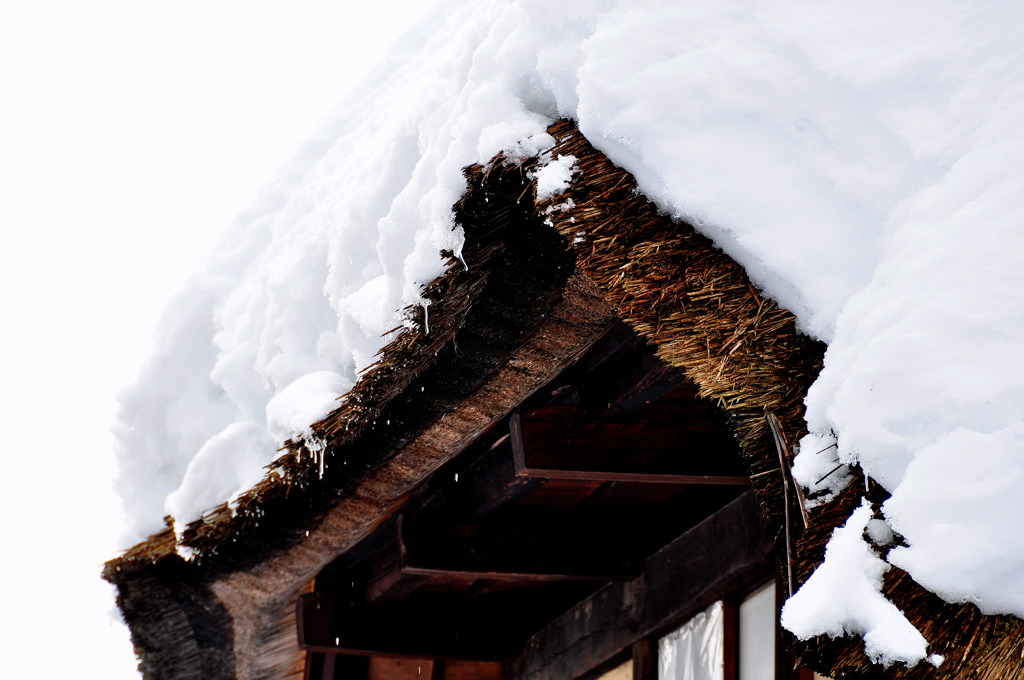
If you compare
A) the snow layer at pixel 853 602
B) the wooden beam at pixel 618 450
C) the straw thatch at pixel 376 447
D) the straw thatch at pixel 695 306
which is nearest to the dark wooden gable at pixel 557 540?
the wooden beam at pixel 618 450

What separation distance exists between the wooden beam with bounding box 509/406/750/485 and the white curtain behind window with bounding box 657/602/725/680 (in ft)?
1.67

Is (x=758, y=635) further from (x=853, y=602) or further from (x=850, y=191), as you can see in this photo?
(x=850, y=191)

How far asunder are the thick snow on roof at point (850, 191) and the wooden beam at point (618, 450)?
52cm

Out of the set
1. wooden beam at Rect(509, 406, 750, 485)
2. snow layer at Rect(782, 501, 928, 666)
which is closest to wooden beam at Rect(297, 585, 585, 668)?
wooden beam at Rect(509, 406, 750, 485)

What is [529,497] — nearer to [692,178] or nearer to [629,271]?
[629,271]

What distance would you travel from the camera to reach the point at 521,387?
2.11 meters

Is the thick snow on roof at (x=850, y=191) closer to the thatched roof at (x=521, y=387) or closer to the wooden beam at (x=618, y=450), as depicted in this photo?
the thatched roof at (x=521, y=387)

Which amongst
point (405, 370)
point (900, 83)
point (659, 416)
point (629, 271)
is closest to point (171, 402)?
point (405, 370)

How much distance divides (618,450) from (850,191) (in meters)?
1.16

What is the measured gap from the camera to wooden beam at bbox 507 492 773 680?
2467 millimetres

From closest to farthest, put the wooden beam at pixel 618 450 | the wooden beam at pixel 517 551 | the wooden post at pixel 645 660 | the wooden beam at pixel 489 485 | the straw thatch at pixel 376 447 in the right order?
the straw thatch at pixel 376 447, the wooden beam at pixel 618 450, the wooden beam at pixel 489 485, the wooden beam at pixel 517 551, the wooden post at pixel 645 660

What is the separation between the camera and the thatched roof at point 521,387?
1353 mm

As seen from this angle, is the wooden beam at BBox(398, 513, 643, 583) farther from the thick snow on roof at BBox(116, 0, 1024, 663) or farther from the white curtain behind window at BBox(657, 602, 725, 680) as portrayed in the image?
the thick snow on roof at BBox(116, 0, 1024, 663)

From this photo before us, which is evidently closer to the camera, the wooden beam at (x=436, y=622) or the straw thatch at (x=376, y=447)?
the straw thatch at (x=376, y=447)
